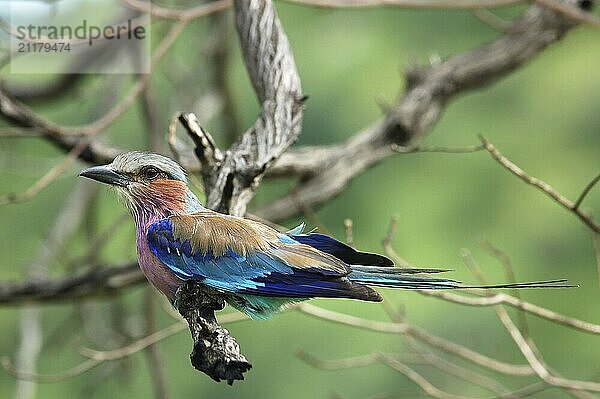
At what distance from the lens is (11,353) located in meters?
5.01

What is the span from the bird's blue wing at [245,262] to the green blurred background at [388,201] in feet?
6.80

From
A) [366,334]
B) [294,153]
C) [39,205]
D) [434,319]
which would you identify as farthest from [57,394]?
[294,153]

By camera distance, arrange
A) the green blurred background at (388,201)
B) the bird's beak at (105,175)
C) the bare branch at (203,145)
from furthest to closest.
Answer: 1. the green blurred background at (388,201)
2. the bare branch at (203,145)
3. the bird's beak at (105,175)

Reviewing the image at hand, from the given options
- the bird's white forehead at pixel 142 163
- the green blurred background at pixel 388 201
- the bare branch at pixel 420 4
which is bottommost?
the green blurred background at pixel 388 201

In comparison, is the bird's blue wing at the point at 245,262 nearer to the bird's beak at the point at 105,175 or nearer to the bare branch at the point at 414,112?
the bird's beak at the point at 105,175

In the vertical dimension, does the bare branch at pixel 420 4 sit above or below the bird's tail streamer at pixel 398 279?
above

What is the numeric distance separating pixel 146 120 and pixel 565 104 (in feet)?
9.29

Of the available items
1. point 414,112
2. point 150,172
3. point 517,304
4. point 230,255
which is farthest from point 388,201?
point 230,255

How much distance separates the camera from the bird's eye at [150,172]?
1.96 metres

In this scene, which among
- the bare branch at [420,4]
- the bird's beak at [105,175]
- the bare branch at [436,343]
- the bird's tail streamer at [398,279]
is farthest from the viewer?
the bare branch at [420,4]

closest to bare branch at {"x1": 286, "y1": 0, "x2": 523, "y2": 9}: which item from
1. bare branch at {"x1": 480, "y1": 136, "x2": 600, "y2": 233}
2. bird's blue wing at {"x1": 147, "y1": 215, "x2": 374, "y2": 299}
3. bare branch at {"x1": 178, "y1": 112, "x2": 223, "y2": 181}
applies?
bare branch at {"x1": 480, "y1": 136, "x2": 600, "y2": 233}

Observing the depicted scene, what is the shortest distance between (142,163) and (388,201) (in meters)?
3.36

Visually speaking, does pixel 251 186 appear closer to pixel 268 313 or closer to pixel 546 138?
pixel 268 313

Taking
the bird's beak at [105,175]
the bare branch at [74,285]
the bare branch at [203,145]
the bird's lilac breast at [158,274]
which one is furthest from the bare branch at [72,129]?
the bird's lilac breast at [158,274]
